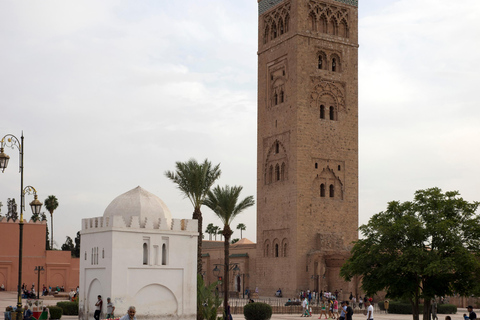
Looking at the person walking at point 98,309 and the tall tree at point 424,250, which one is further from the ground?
the tall tree at point 424,250

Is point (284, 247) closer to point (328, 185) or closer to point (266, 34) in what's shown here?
point (328, 185)

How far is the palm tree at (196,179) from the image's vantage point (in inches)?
1204

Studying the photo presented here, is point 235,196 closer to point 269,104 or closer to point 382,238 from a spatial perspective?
point 382,238

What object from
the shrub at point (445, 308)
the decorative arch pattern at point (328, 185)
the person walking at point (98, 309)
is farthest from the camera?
the decorative arch pattern at point (328, 185)

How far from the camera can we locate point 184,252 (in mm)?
21609

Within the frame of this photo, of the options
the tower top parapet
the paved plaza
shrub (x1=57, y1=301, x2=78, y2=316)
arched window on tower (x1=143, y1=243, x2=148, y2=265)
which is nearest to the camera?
arched window on tower (x1=143, y1=243, x2=148, y2=265)

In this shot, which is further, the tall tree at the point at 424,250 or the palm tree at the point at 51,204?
the palm tree at the point at 51,204

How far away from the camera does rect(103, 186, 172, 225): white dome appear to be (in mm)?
20922

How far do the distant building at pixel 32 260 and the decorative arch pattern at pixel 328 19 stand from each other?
68.2ft

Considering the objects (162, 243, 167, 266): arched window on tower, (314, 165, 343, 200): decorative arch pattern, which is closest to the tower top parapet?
(314, 165, 343, 200): decorative arch pattern

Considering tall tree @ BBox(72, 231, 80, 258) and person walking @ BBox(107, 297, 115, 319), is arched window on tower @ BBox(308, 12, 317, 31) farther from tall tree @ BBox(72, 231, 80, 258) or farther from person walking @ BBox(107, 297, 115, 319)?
tall tree @ BBox(72, 231, 80, 258)

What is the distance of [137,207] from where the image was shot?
21.0 metres

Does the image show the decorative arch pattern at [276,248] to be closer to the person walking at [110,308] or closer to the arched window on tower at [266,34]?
the arched window on tower at [266,34]

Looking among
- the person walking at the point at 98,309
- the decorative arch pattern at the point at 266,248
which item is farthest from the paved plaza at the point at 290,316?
the decorative arch pattern at the point at 266,248
